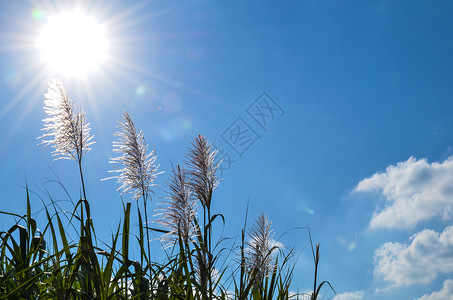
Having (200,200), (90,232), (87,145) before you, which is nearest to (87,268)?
(90,232)

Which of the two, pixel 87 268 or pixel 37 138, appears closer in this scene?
pixel 87 268

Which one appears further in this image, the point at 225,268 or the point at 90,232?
the point at 225,268

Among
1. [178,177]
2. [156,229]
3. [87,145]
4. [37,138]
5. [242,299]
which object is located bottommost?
[242,299]

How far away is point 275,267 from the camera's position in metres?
3.62

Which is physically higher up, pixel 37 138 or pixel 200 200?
pixel 37 138

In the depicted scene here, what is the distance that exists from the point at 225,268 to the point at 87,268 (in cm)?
132

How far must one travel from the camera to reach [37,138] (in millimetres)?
3850

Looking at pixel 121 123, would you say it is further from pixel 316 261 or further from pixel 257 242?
pixel 316 261

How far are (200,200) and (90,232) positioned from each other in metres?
0.86

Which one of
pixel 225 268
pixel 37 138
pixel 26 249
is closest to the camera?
pixel 26 249

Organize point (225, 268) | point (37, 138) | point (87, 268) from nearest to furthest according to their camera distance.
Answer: point (87, 268), point (225, 268), point (37, 138)

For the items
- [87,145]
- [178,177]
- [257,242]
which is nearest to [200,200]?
[178,177]

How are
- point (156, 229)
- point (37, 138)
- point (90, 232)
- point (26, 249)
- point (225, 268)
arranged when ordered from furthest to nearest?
point (37, 138) < point (225, 268) < point (156, 229) < point (26, 249) < point (90, 232)

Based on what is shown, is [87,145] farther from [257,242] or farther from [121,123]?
[257,242]
